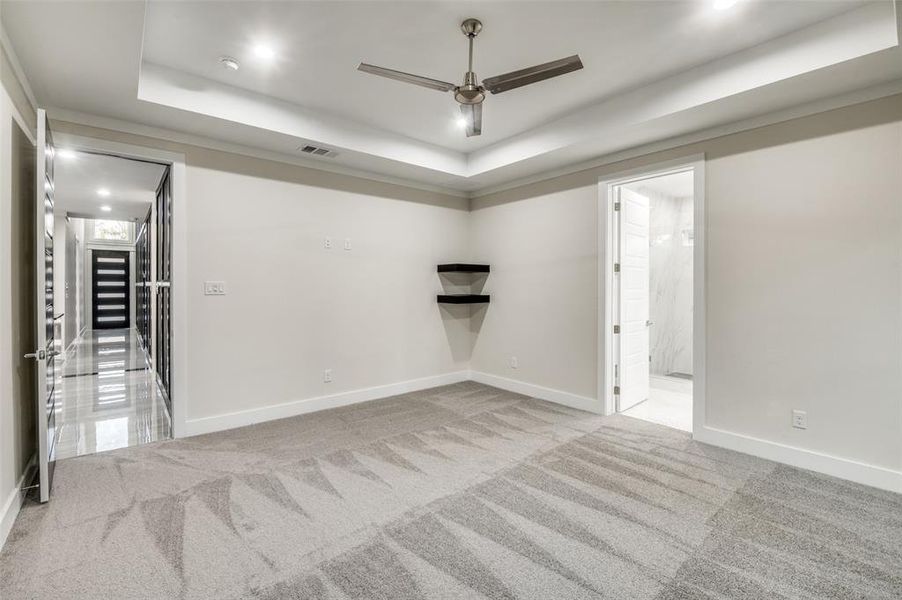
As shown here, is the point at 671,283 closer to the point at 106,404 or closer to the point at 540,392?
the point at 540,392

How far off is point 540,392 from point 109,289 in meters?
12.6

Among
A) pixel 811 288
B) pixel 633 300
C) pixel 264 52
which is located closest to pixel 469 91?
pixel 264 52

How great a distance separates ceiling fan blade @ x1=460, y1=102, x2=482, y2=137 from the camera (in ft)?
8.47

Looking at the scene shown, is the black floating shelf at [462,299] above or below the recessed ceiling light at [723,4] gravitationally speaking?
below

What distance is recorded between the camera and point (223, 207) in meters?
3.70

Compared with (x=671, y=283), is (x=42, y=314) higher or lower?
lower

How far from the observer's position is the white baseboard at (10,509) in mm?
2011

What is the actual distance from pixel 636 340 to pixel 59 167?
6.72 metres

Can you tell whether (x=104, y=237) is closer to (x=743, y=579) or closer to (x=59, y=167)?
(x=59, y=167)

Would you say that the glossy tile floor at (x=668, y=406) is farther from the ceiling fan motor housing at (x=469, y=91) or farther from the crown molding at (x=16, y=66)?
the crown molding at (x=16, y=66)

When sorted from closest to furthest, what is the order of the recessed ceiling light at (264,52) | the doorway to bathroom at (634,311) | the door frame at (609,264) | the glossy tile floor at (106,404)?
the recessed ceiling light at (264,52), the glossy tile floor at (106,404), the door frame at (609,264), the doorway to bathroom at (634,311)

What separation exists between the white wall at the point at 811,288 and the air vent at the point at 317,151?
2.81m

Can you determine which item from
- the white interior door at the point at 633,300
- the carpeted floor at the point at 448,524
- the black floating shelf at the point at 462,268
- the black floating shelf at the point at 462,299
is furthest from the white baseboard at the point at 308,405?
the white interior door at the point at 633,300

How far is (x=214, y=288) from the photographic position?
3652 millimetres
